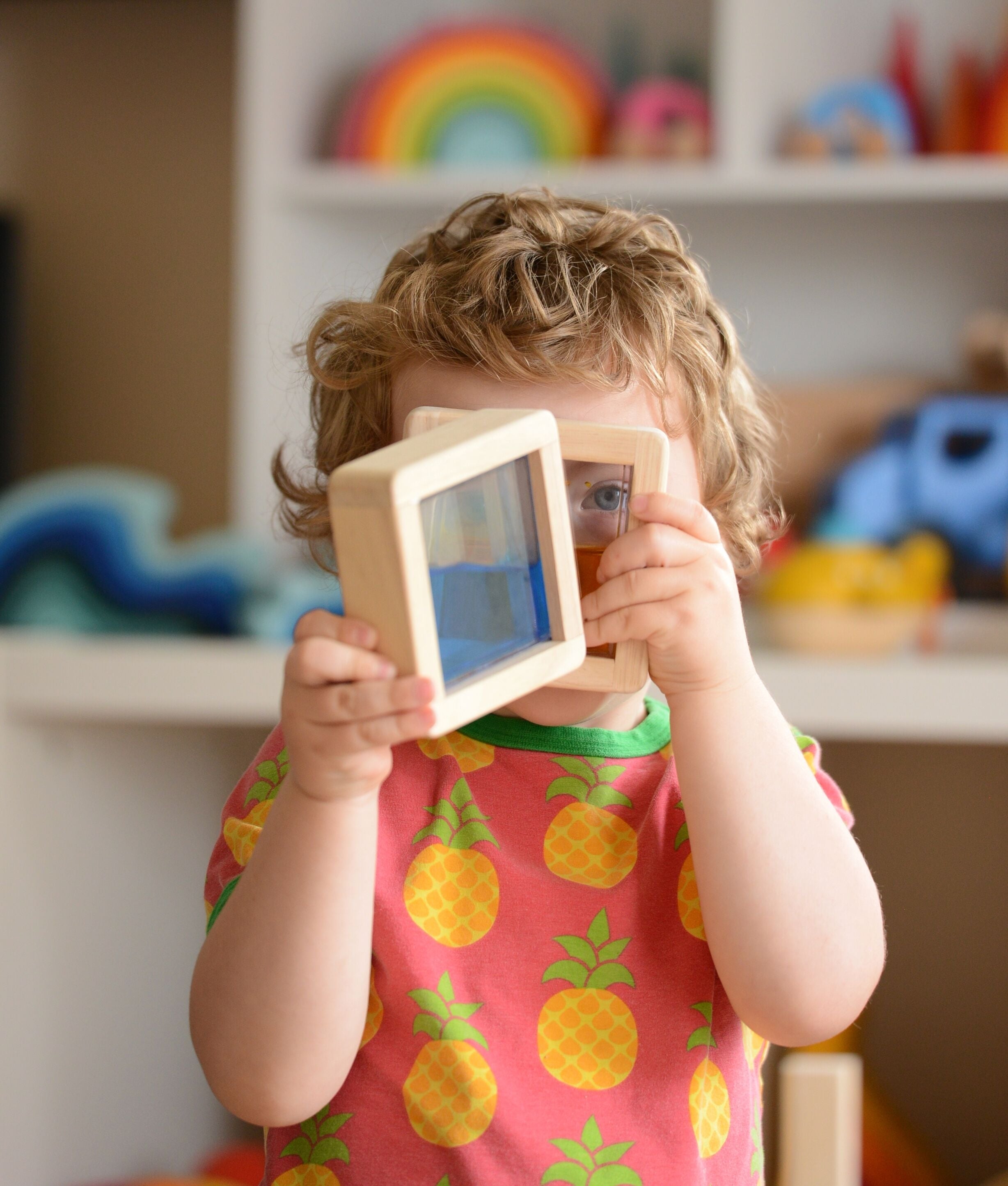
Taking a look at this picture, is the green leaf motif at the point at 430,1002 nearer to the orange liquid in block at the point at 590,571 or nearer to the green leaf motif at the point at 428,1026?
the green leaf motif at the point at 428,1026

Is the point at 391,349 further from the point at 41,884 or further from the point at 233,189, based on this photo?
the point at 233,189

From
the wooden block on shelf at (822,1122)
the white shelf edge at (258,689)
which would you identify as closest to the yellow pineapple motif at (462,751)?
the wooden block on shelf at (822,1122)

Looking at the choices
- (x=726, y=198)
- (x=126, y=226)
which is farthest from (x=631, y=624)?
(x=126, y=226)

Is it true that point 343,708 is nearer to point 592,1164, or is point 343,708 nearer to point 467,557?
point 467,557

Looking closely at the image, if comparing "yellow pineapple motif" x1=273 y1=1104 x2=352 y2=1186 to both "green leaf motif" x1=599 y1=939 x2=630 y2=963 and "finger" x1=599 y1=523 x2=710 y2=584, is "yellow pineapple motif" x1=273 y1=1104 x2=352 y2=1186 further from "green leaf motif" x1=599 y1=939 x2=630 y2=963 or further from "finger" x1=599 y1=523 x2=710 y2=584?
"finger" x1=599 y1=523 x2=710 y2=584

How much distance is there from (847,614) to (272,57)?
777mm

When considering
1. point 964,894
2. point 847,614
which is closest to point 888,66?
point 847,614

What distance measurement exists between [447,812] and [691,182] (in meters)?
0.84

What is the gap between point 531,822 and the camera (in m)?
0.58

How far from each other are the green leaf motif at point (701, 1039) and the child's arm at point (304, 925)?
0.15 meters

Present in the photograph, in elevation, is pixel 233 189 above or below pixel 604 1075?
above

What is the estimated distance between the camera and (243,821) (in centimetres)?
59

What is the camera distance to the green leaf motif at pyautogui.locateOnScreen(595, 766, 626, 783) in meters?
0.59

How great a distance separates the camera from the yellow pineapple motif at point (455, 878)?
0.56 m
